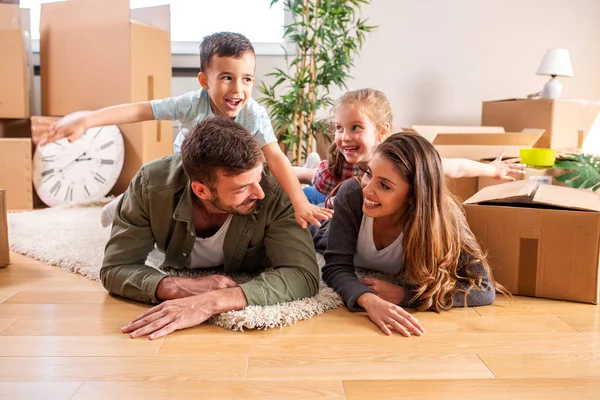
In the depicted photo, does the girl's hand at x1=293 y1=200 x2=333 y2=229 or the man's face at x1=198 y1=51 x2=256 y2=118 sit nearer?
the girl's hand at x1=293 y1=200 x2=333 y2=229

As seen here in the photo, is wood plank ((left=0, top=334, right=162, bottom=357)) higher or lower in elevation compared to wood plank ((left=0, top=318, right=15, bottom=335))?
higher

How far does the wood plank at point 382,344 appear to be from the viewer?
4.34 ft

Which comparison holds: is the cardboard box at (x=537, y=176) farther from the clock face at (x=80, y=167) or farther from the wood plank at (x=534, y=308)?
the clock face at (x=80, y=167)

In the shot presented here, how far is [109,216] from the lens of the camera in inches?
88.2

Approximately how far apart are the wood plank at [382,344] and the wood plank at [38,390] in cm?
22

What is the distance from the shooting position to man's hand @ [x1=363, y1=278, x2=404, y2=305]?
1.64 metres

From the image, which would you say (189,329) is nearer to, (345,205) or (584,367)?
(345,205)

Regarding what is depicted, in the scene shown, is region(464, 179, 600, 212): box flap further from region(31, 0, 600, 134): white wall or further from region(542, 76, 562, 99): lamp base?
region(31, 0, 600, 134): white wall

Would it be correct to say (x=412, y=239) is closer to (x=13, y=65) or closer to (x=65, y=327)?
(x=65, y=327)

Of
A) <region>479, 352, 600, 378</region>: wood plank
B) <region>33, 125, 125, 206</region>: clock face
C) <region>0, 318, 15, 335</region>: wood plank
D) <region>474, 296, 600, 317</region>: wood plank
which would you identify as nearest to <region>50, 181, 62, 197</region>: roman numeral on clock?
<region>33, 125, 125, 206</region>: clock face

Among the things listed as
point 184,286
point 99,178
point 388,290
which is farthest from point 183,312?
point 99,178

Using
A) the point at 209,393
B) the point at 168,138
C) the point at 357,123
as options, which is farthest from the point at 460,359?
the point at 168,138

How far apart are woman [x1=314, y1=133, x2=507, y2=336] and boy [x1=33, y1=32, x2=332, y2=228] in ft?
0.52

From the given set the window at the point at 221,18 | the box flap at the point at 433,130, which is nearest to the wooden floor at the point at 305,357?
the box flap at the point at 433,130
